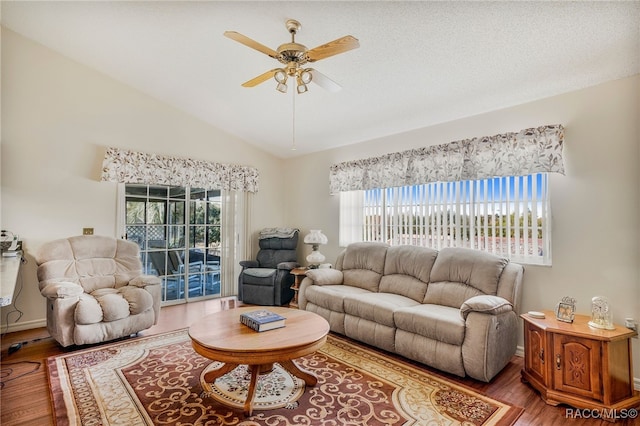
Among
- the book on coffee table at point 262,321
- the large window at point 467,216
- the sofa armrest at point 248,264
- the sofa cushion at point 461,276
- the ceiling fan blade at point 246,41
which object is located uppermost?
the ceiling fan blade at point 246,41

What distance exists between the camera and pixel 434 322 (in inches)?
106

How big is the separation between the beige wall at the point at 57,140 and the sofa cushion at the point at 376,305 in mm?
3310

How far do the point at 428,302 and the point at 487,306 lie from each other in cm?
84

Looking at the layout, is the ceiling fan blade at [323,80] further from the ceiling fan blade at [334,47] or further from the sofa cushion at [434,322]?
the sofa cushion at [434,322]

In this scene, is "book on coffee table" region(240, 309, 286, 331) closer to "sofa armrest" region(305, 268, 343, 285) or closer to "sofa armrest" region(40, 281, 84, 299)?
"sofa armrest" region(305, 268, 343, 285)

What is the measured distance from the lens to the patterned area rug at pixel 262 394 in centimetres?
205

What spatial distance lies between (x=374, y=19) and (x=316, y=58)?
2.06 feet

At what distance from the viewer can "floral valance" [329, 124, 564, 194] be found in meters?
2.93

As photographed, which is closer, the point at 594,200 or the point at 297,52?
the point at 297,52

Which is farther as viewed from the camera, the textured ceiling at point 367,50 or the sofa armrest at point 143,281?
the sofa armrest at point 143,281

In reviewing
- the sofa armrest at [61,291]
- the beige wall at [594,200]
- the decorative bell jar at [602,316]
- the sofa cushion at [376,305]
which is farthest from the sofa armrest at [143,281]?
the decorative bell jar at [602,316]

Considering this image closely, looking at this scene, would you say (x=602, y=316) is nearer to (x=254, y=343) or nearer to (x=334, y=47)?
(x=254, y=343)

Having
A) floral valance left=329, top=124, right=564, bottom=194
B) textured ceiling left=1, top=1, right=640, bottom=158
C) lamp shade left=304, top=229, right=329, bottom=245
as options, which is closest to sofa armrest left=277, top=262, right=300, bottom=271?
lamp shade left=304, top=229, right=329, bottom=245

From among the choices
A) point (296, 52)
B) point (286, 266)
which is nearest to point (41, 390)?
point (286, 266)
